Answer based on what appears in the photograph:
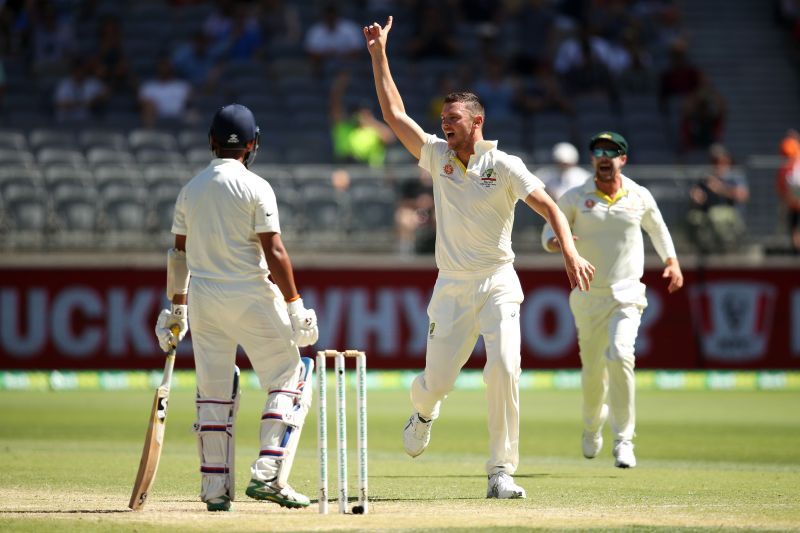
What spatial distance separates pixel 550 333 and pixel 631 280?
7.89m

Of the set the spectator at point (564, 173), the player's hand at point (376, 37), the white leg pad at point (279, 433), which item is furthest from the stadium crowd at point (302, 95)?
the white leg pad at point (279, 433)

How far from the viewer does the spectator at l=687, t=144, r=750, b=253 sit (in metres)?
17.7

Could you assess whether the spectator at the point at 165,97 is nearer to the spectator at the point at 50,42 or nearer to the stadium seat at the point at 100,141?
the stadium seat at the point at 100,141

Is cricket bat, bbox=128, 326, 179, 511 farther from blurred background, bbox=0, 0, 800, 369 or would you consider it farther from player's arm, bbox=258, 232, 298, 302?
blurred background, bbox=0, 0, 800, 369

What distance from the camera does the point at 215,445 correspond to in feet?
23.2

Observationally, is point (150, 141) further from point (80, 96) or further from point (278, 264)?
point (278, 264)

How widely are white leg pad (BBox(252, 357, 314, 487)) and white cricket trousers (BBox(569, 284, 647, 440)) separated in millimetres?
3301

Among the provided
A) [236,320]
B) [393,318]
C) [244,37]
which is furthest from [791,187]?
[236,320]

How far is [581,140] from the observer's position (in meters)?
19.5

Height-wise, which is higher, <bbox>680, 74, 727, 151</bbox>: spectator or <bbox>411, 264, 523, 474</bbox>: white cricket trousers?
<bbox>680, 74, 727, 151</bbox>: spectator

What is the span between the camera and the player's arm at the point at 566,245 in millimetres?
7512

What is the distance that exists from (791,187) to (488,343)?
10940mm

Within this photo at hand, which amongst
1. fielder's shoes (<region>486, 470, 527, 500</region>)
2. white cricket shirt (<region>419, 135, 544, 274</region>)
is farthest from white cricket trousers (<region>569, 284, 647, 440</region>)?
fielder's shoes (<region>486, 470, 527, 500</region>)

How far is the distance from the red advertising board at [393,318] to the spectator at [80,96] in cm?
334
